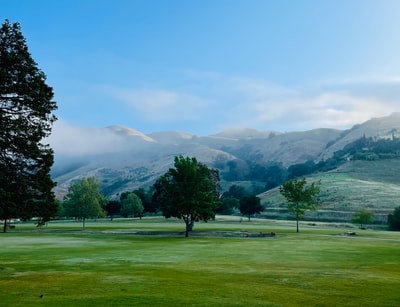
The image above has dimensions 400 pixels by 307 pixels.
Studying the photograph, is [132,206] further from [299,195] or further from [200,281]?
[200,281]

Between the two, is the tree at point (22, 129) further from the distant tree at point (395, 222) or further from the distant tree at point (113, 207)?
the distant tree at point (113, 207)

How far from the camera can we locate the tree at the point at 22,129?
2984 centimetres

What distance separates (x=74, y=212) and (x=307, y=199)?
64297 millimetres

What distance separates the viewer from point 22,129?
3036cm

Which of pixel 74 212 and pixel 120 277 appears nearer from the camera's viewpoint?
pixel 120 277

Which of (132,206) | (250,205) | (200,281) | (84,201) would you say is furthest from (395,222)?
(200,281)

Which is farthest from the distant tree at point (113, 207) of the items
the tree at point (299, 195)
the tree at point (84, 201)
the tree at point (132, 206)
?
the tree at point (299, 195)

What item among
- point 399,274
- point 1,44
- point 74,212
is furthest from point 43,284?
point 74,212

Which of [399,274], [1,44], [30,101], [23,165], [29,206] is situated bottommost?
[399,274]

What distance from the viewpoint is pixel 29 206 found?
1241 inches

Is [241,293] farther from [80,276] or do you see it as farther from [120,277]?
[80,276]

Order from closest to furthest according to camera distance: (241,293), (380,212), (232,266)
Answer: (241,293), (232,266), (380,212)

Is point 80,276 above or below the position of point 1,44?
below

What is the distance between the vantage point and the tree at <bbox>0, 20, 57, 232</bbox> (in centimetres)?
2984
